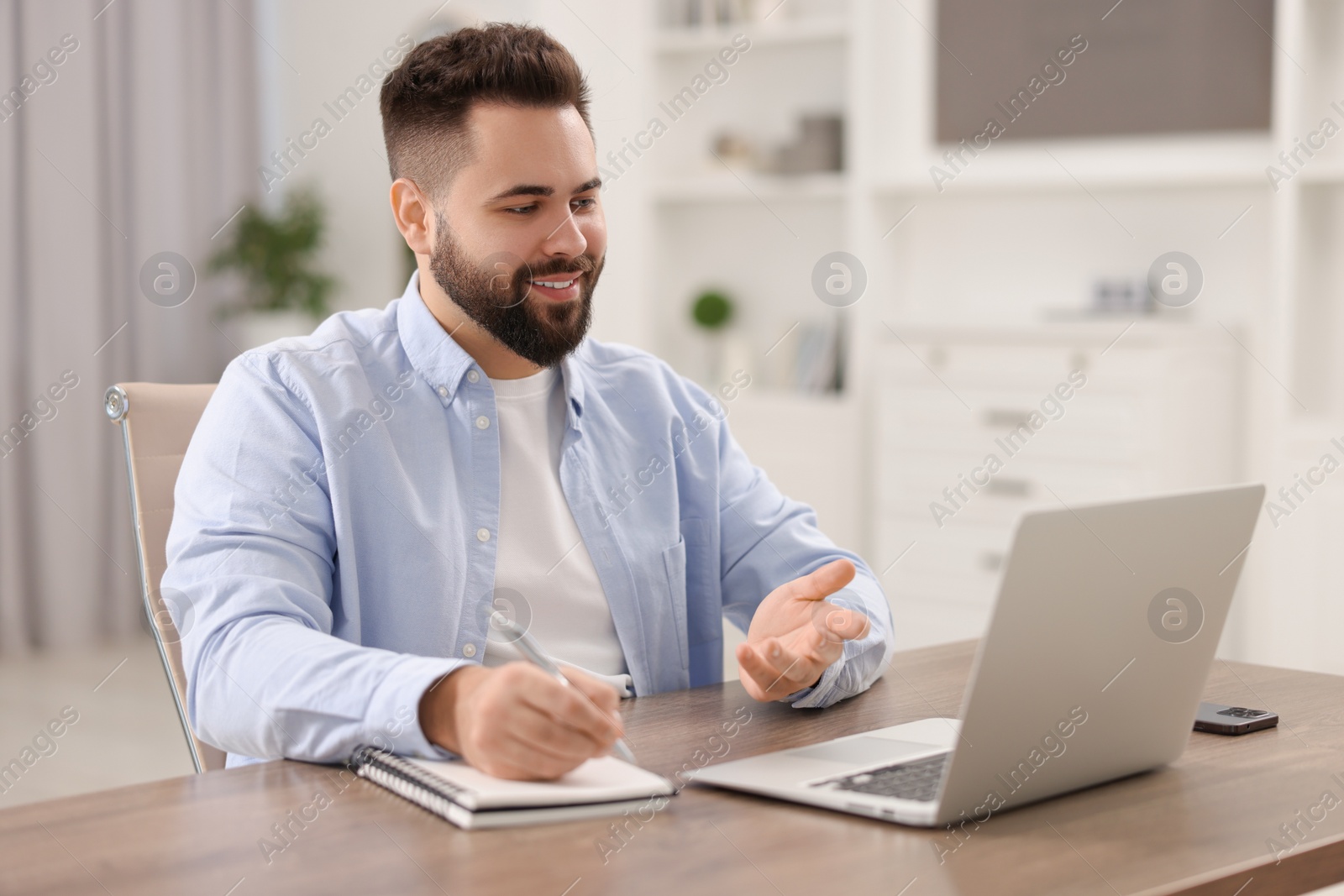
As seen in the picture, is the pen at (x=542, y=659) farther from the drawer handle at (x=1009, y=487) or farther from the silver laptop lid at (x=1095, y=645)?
the drawer handle at (x=1009, y=487)

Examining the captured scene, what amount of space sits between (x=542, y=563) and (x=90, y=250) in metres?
3.65

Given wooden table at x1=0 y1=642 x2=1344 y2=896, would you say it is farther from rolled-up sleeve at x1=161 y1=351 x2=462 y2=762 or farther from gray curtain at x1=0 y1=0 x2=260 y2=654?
gray curtain at x1=0 y1=0 x2=260 y2=654

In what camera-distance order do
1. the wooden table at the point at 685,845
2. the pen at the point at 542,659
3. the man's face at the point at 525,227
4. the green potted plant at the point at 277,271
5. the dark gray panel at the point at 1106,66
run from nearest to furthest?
the wooden table at the point at 685,845 → the pen at the point at 542,659 → the man's face at the point at 525,227 → the dark gray panel at the point at 1106,66 → the green potted plant at the point at 277,271

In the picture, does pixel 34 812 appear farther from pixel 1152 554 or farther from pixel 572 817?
pixel 1152 554

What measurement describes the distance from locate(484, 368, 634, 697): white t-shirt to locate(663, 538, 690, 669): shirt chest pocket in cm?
9

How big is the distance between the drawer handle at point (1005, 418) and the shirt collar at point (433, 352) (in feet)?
7.66

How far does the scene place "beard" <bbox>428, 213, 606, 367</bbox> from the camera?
1.57m

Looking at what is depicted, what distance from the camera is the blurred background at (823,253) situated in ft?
11.8

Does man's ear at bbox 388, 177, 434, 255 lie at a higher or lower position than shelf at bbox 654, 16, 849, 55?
lower

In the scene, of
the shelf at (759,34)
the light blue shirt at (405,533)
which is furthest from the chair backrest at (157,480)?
the shelf at (759,34)

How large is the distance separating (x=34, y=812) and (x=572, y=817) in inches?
15.3

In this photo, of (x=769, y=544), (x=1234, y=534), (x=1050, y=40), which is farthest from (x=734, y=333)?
(x=1234, y=534)

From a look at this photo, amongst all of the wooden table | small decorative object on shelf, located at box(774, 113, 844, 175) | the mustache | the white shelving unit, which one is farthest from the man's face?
small decorative object on shelf, located at box(774, 113, 844, 175)

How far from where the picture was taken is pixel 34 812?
3.24 feet
